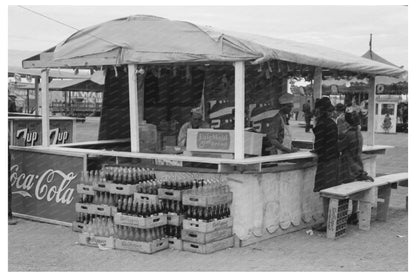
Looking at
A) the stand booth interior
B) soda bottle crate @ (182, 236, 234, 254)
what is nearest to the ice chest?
the stand booth interior

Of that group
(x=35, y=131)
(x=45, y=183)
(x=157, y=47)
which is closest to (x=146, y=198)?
(x=157, y=47)

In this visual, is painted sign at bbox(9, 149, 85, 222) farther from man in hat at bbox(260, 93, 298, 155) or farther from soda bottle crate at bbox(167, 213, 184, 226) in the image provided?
man in hat at bbox(260, 93, 298, 155)

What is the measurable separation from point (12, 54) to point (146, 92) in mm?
6437

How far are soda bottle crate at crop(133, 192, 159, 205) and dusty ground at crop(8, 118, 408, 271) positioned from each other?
0.63 meters

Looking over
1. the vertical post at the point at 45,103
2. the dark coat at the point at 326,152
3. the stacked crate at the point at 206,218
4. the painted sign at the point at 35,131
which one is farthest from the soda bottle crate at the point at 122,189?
the painted sign at the point at 35,131

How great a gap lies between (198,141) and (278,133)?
1828 mm

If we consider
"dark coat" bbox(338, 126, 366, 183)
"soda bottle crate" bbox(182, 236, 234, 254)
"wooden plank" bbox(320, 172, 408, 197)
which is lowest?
"soda bottle crate" bbox(182, 236, 234, 254)

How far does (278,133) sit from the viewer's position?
364 inches

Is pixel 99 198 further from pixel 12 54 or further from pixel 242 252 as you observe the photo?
pixel 12 54

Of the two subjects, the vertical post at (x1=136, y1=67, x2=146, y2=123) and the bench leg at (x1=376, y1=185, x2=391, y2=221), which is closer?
the bench leg at (x1=376, y1=185, x2=391, y2=221)

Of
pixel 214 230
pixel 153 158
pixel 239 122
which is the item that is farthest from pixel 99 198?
pixel 239 122

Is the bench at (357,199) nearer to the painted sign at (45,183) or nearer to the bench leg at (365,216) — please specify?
the bench leg at (365,216)

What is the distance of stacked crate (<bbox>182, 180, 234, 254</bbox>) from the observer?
6.91 meters

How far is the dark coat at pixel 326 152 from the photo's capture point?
8.33m
